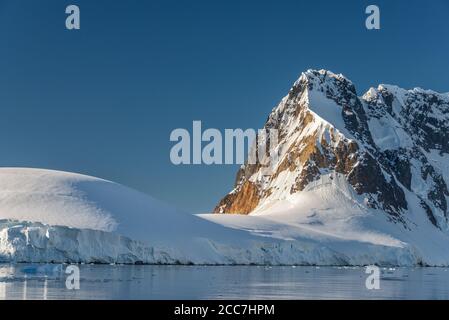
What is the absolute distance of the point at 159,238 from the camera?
98.1 m

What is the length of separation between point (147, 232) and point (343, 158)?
75.0m

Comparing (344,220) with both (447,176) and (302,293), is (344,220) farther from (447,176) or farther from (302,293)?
(302,293)

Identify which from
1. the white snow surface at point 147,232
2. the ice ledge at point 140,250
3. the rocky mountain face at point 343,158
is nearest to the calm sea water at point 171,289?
the ice ledge at point 140,250

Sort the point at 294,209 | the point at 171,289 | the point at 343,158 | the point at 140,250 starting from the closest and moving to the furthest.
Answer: the point at 171,289 → the point at 140,250 → the point at 294,209 → the point at 343,158

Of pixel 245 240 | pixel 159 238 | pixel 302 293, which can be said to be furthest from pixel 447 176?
pixel 302 293

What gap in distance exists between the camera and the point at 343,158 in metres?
164

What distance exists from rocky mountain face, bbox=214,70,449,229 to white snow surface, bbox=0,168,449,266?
20.8 meters

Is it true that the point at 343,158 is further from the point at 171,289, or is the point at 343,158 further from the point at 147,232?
the point at 171,289

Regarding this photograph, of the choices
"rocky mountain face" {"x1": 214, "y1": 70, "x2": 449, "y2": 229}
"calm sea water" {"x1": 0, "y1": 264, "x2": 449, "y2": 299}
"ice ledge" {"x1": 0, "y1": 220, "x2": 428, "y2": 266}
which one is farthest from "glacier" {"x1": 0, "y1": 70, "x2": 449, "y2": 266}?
"calm sea water" {"x1": 0, "y1": 264, "x2": 449, "y2": 299}

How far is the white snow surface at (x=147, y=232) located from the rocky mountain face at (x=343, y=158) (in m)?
20.8

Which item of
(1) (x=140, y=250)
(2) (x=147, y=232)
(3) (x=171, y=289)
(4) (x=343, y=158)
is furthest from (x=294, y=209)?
(3) (x=171, y=289)

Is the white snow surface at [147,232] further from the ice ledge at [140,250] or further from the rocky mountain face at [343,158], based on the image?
the rocky mountain face at [343,158]
